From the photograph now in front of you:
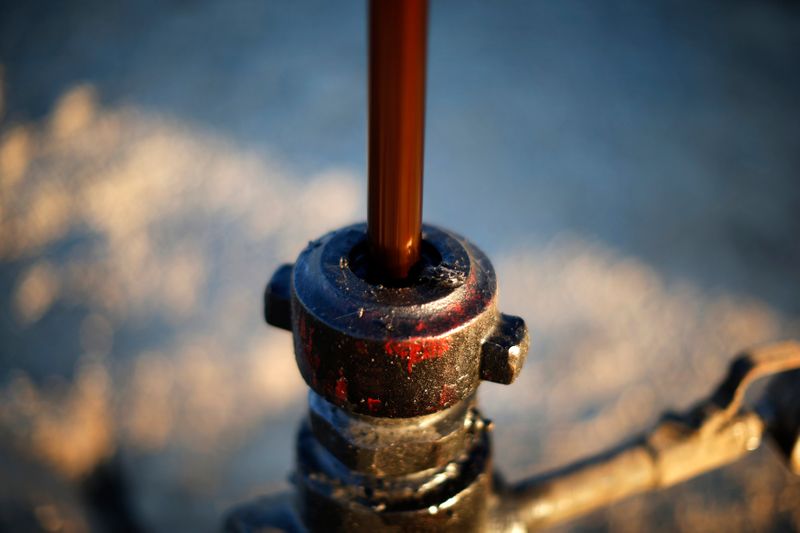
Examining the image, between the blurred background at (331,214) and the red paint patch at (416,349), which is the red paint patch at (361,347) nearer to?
the red paint patch at (416,349)

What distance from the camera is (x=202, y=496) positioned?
1.23 m

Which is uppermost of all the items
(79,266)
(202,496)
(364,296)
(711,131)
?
(364,296)

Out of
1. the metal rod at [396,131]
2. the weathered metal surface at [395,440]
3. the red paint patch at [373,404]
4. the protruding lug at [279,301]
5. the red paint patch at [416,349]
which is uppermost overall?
the metal rod at [396,131]

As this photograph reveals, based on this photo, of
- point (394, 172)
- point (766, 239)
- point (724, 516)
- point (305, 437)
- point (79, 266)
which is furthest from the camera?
point (766, 239)

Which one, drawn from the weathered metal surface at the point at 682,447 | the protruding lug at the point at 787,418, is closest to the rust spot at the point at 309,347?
the weathered metal surface at the point at 682,447

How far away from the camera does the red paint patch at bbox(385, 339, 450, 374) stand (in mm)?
296

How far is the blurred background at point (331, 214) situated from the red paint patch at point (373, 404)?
102cm

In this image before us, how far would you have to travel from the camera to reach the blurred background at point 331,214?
1248mm

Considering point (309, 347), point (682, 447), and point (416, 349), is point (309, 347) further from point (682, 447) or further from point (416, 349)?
point (682, 447)

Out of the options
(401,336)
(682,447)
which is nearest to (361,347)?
(401,336)

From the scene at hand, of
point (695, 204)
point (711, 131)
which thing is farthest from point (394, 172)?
point (711, 131)

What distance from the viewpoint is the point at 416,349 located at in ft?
0.98

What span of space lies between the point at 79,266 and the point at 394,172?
1.26m

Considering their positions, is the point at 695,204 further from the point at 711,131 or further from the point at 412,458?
the point at 412,458
